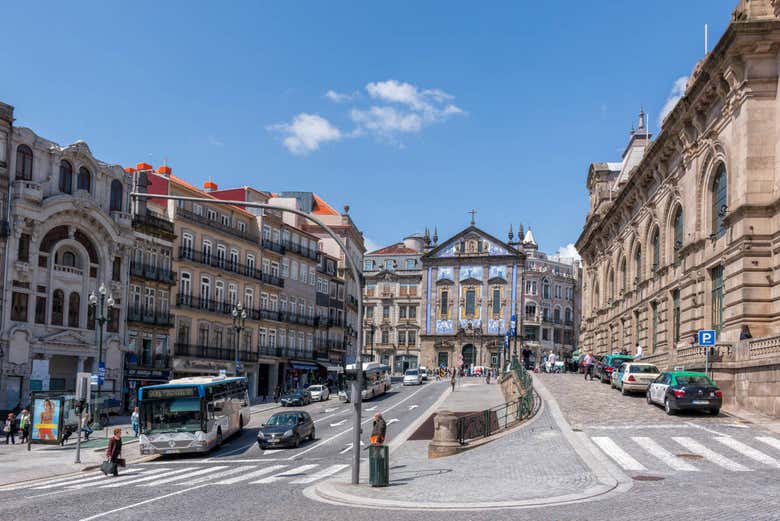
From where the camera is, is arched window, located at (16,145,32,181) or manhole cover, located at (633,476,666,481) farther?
arched window, located at (16,145,32,181)

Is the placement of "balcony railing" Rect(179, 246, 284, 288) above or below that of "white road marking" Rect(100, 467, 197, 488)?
above

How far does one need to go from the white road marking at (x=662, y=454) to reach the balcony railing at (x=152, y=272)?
38040mm

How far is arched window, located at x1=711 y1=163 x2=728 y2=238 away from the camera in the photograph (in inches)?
1529

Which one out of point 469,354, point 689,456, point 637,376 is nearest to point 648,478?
point 689,456

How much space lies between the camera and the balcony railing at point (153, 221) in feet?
186

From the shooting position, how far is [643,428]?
1112 inches

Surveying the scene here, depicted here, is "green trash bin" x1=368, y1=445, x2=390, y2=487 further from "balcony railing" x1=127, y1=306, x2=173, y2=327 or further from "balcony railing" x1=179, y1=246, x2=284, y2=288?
"balcony railing" x1=179, y1=246, x2=284, y2=288

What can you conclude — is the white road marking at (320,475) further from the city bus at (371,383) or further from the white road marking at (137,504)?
the city bus at (371,383)

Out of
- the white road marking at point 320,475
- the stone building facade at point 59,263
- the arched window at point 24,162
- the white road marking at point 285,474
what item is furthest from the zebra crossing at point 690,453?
the arched window at point 24,162

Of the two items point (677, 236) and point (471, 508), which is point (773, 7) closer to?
point (677, 236)

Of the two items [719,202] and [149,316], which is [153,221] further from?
[719,202]

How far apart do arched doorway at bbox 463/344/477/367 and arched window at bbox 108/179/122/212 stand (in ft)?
215

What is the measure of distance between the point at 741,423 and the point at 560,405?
8.15m

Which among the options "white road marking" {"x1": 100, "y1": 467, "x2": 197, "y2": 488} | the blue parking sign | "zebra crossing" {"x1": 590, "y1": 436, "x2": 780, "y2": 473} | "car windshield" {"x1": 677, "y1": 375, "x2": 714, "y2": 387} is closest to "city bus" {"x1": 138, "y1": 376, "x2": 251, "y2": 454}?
"white road marking" {"x1": 100, "y1": 467, "x2": 197, "y2": 488}
